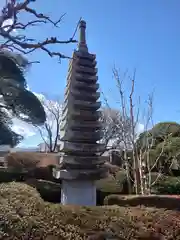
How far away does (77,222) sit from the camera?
284 centimetres

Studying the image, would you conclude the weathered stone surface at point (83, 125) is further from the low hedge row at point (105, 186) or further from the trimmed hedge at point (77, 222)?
the trimmed hedge at point (77, 222)

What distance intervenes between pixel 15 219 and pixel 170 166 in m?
9.49

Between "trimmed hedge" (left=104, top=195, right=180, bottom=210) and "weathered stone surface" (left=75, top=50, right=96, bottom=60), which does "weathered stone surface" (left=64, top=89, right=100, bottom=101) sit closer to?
"weathered stone surface" (left=75, top=50, right=96, bottom=60)

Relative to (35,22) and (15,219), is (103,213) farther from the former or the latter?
(35,22)

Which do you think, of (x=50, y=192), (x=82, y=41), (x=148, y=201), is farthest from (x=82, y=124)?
(x=50, y=192)

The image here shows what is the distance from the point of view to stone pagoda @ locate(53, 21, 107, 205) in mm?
7711

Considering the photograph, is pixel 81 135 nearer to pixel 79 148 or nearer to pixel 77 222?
pixel 79 148

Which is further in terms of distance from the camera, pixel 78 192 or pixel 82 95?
pixel 82 95

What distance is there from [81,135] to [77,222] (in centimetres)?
512

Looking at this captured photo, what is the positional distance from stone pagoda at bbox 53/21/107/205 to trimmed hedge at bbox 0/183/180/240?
14.5 ft

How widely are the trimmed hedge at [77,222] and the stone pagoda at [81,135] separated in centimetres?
442

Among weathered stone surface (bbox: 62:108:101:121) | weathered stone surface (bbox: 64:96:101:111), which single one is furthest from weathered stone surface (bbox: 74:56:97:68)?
weathered stone surface (bbox: 62:108:101:121)

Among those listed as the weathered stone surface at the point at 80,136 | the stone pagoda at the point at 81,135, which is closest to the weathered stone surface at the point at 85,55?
the stone pagoda at the point at 81,135

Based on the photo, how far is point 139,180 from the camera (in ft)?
32.9
